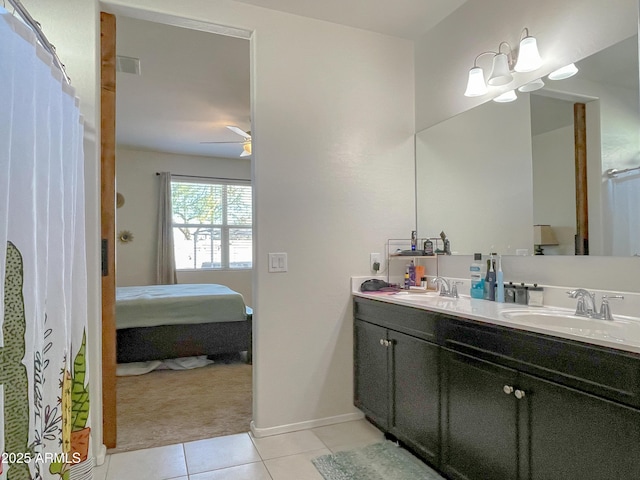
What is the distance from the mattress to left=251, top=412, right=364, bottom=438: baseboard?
1.65 meters

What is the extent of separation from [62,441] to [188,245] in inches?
208

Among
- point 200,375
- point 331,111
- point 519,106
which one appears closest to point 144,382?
point 200,375

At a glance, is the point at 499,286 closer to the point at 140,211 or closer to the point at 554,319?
the point at 554,319

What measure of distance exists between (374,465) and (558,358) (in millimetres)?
1175

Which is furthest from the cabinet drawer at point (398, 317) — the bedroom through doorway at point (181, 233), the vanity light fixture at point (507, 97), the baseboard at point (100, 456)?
the baseboard at point (100, 456)

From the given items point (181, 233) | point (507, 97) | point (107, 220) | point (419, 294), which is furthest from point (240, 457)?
point (181, 233)

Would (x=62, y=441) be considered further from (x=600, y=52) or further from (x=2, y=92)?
(x=600, y=52)

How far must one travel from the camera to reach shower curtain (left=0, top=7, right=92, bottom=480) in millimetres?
923

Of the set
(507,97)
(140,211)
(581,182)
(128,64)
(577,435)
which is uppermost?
(128,64)

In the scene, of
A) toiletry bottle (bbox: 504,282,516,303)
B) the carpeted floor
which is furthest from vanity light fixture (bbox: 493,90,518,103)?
the carpeted floor

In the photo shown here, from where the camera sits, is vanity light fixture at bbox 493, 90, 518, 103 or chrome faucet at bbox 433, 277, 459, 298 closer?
vanity light fixture at bbox 493, 90, 518, 103

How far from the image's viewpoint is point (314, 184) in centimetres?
254

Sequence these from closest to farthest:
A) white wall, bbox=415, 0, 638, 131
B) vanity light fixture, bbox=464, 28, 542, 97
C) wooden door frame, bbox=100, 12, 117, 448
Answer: white wall, bbox=415, 0, 638, 131
vanity light fixture, bbox=464, 28, 542, 97
wooden door frame, bbox=100, 12, 117, 448

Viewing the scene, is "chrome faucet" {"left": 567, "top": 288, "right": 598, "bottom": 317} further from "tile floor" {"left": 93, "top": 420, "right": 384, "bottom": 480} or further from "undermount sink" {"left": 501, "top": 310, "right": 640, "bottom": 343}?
"tile floor" {"left": 93, "top": 420, "right": 384, "bottom": 480}
